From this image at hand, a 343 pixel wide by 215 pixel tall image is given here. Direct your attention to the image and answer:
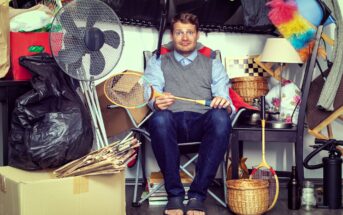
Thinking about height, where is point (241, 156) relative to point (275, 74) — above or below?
below

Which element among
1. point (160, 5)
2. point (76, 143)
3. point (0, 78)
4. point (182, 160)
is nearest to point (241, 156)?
point (182, 160)

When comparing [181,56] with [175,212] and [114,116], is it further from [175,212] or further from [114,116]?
[175,212]

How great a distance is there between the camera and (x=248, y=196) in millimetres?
3410

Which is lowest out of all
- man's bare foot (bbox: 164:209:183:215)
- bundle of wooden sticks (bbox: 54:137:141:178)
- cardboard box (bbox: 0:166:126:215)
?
man's bare foot (bbox: 164:209:183:215)

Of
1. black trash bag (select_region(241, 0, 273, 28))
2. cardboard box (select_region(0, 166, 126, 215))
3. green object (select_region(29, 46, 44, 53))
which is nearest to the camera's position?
cardboard box (select_region(0, 166, 126, 215))

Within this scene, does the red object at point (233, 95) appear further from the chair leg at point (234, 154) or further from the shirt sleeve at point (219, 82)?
the chair leg at point (234, 154)

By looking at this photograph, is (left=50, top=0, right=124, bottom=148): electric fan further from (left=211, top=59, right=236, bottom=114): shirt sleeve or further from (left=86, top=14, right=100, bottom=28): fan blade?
(left=211, top=59, right=236, bottom=114): shirt sleeve

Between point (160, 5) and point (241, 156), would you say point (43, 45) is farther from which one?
point (241, 156)

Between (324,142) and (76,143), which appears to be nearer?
(76,143)

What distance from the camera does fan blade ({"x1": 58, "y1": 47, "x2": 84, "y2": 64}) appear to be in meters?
3.21

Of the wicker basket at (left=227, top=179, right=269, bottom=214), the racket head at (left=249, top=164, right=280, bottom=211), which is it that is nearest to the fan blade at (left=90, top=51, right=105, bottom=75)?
the wicker basket at (left=227, top=179, right=269, bottom=214)

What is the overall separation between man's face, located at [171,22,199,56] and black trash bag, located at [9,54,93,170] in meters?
0.82

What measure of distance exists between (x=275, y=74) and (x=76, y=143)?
1.62 meters

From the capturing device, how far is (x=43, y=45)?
3.55 metres
